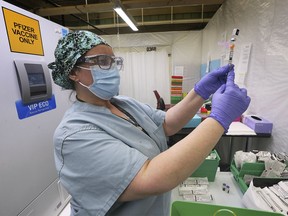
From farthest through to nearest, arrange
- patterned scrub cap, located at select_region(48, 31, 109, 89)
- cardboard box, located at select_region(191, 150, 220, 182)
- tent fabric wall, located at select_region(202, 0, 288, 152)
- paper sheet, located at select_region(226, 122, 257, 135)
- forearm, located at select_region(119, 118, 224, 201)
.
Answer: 1. paper sheet, located at select_region(226, 122, 257, 135)
2. tent fabric wall, located at select_region(202, 0, 288, 152)
3. cardboard box, located at select_region(191, 150, 220, 182)
4. patterned scrub cap, located at select_region(48, 31, 109, 89)
5. forearm, located at select_region(119, 118, 224, 201)

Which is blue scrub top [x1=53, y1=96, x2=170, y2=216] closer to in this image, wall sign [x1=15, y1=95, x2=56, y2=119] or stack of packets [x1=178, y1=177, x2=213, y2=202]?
stack of packets [x1=178, y1=177, x2=213, y2=202]

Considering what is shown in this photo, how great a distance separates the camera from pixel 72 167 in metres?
0.57

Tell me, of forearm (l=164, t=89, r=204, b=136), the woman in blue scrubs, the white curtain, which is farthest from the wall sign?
the white curtain

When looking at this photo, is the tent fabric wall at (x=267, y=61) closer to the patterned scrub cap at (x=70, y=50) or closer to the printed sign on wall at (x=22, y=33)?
the patterned scrub cap at (x=70, y=50)

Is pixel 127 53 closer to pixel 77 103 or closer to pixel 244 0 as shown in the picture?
pixel 244 0

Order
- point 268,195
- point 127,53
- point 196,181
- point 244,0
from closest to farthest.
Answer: point 268,195 < point 196,181 < point 244,0 < point 127,53

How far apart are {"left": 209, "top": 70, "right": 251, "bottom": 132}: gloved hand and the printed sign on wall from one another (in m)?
1.27

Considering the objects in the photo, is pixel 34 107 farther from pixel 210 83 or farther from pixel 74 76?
pixel 210 83

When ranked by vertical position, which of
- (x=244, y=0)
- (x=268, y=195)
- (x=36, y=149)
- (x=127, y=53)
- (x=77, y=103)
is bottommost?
(x=268, y=195)

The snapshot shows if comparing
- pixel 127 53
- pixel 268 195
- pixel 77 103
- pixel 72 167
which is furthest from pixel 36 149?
pixel 127 53

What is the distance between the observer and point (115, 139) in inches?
24.3

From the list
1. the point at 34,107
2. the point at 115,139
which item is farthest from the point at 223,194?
the point at 34,107

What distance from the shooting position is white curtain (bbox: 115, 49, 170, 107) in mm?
5105

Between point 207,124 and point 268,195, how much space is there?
2.56 feet
